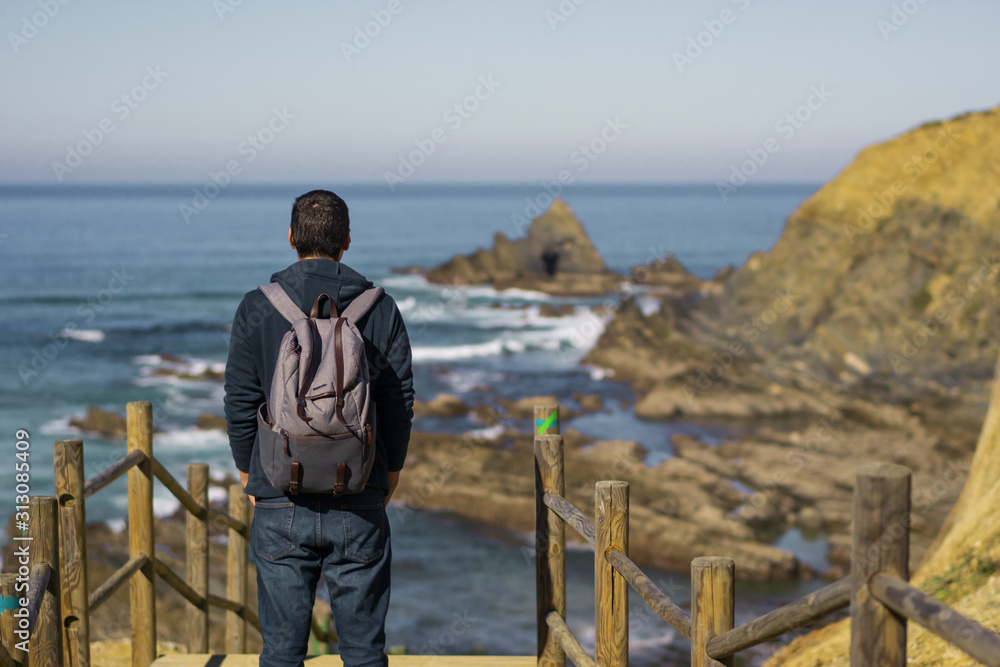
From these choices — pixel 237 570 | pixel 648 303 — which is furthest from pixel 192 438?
pixel 648 303

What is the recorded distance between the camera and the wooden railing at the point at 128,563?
A: 10.9ft

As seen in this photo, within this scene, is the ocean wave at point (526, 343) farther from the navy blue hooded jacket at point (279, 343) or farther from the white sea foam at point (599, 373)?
the navy blue hooded jacket at point (279, 343)

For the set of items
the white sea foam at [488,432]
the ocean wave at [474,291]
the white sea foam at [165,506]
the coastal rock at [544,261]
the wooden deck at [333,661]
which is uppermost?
the coastal rock at [544,261]

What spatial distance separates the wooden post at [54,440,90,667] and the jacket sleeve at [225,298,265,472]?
3.38 feet

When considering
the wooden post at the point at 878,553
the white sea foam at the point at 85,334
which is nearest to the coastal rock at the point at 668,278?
the white sea foam at the point at 85,334

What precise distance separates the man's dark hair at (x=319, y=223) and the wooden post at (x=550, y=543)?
1.71 m

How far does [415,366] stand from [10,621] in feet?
91.0

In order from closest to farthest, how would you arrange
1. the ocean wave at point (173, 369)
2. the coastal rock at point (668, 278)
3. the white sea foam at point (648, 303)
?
the ocean wave at point (173, 369), the white sea foam at point (648, 303), the coastal rock at point (668, 278)

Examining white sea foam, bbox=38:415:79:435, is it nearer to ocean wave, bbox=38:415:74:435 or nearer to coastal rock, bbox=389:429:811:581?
ocean wave, bbox=38:415:74:435

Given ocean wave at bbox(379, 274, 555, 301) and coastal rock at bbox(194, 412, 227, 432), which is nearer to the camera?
coastal rock at bbox(194, 412, 227, 432)

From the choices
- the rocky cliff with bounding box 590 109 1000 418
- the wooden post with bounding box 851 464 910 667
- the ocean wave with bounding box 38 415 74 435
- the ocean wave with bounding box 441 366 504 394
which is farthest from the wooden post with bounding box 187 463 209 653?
the ocean wave with bounding box 441 366 504 394

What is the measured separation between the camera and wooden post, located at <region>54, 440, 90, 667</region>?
155 inches

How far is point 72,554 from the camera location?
13.3ft

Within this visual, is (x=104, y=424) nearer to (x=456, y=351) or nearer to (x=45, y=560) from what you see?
(x=456, y=351)
